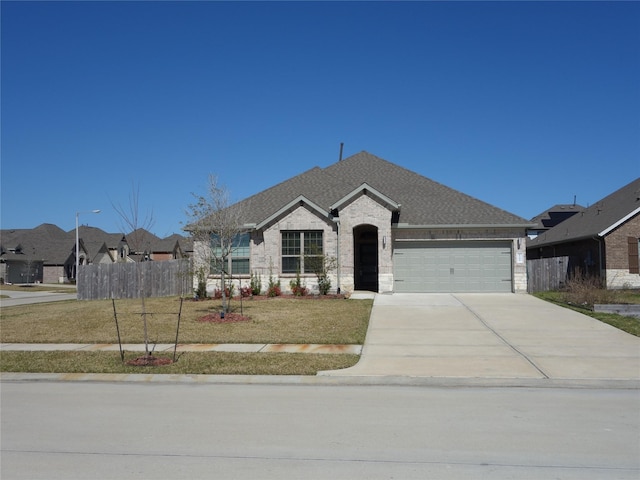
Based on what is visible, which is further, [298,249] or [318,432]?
[298,249]

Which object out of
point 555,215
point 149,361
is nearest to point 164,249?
point 555,215

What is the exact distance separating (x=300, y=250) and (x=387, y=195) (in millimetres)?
5687

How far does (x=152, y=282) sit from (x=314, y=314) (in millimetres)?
14460

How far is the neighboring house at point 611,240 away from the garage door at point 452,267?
4514 mm

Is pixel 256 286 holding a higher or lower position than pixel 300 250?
lower

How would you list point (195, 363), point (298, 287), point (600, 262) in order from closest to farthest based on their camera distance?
point (195, 363)
point (298, 287)
point (600, 262)

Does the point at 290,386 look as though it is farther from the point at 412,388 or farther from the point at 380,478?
the point at 380,478

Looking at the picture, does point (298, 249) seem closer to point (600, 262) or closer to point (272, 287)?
point (272, 287)

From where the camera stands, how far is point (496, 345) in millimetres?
12281

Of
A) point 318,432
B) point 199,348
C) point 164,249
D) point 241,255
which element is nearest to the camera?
point 318,432

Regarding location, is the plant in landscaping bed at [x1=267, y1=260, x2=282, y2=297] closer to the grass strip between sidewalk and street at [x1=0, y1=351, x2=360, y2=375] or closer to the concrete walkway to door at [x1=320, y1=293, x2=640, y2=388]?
the concrete walkway to door at [x1=320, y1=293, x2=640, y2=388]

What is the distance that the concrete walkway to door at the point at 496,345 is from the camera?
9.77m

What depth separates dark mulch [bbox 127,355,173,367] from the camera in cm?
1052

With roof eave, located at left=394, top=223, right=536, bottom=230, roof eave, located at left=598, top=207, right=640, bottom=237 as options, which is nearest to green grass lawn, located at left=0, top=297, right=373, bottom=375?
roof eave, located at left=394, top=223, right=536, bottom=230
